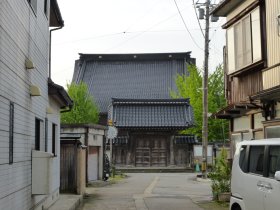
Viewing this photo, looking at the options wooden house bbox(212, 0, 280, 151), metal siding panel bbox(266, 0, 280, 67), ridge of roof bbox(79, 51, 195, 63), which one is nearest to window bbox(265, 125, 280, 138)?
wooden house bbox(212, 0, 280, 151)

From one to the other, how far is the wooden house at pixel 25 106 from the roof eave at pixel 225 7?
5.92 m

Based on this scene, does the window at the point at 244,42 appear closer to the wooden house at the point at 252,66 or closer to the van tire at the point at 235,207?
the wooden house at the point at 252,66

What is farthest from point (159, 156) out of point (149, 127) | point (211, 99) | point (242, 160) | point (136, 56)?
point (242, 160)

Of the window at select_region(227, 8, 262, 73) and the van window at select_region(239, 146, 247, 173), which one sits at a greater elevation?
the window at select_region(227, 8, 262, 73)

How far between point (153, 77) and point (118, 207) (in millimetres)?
41938

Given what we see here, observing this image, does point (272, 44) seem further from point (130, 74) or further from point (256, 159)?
point (130, 74)

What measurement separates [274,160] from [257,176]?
0.56 m

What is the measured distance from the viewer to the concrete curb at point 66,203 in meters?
14.1

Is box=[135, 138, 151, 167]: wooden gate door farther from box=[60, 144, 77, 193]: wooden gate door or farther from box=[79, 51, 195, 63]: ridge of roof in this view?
box=[60, 144, 77, 193]: wooden gate door

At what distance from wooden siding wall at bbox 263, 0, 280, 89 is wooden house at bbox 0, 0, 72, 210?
6266 millimetres

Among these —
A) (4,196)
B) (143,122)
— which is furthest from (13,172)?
(143,122)

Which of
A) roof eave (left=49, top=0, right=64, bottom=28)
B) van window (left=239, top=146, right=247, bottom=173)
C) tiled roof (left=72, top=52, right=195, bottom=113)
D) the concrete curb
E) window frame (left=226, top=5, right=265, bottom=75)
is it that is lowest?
the concrete curb

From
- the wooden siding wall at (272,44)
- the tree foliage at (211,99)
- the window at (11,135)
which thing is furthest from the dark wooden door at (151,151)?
the window at (11,135)

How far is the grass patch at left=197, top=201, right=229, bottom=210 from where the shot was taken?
15.3m
